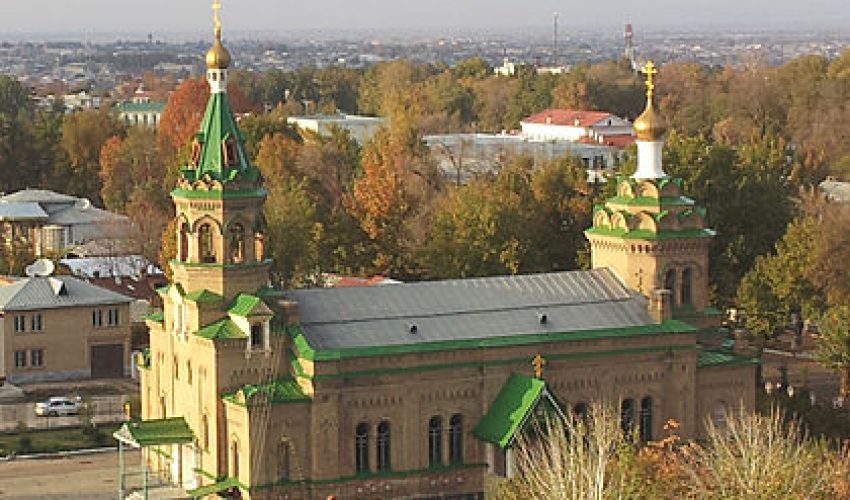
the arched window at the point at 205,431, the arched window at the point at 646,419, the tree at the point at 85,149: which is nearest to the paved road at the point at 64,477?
the arched window at the point at 205,431

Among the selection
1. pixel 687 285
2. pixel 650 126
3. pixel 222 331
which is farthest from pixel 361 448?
pixel 650 126

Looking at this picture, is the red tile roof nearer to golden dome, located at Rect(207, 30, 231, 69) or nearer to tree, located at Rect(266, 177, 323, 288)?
tree, located at Rect(266, 177, 323, 288)

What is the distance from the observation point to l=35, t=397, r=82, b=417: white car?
46062 millimetres

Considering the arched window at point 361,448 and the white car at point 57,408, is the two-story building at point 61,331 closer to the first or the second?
the white car at point 57,408

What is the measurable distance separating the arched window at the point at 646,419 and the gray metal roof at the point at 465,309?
1573 millimetres

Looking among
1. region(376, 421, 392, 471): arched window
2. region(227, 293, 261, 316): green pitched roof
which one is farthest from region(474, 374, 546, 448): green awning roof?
region(227, 293, 261, 316): green pitched roof

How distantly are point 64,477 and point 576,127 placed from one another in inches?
2498

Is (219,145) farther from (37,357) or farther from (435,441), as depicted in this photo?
(37,357)

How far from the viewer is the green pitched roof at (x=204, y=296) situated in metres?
35.4

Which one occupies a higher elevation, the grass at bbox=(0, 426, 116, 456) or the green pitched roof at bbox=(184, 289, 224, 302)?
the green pitched roof at bbox=(184, 289, 224, 302)

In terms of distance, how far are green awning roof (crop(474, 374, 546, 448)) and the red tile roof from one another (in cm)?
6371

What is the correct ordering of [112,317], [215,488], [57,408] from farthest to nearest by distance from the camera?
[112,317] < [57,408] < [215,488]

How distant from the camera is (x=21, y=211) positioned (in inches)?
2817

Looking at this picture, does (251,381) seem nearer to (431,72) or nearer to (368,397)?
(368,397)
